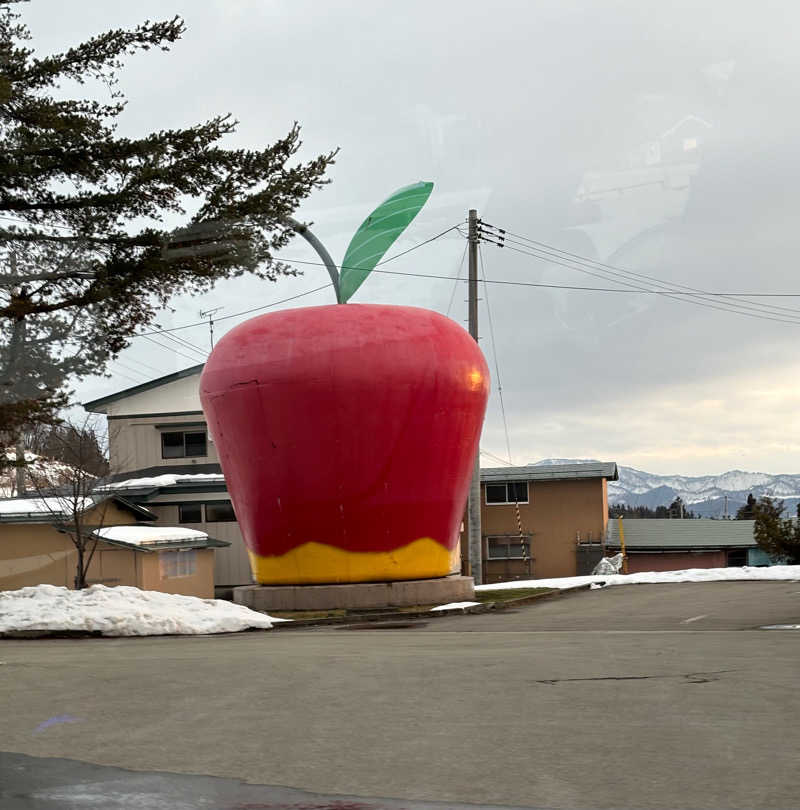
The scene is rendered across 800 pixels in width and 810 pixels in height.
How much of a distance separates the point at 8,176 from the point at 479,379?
10380 millimetres

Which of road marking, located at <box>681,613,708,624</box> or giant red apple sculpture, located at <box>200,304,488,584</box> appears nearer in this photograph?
road marking, located at <box>681,613,708,624</box>

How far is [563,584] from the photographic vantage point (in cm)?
3072

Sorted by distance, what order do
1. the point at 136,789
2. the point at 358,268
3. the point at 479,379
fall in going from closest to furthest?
1. the point at 136,789
2. the point at 479,379
3. the point at 358,268

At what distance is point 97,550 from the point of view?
30828 mm

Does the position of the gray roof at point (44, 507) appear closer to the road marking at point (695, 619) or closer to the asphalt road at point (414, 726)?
the road marking at point (695, 619)

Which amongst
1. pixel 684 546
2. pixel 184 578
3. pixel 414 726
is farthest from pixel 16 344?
pixel 684 546

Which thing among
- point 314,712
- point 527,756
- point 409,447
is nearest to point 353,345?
point 409,447

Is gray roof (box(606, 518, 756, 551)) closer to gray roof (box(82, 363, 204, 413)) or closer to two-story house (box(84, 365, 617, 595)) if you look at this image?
two-story house (box(84, 365, 617, 595))

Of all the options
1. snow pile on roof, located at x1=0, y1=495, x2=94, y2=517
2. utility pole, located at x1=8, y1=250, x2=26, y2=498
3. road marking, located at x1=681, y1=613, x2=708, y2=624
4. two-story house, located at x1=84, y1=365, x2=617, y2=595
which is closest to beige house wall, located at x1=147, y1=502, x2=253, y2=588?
two-story house, located at x1=84, y1=365, x2=617, y2=595

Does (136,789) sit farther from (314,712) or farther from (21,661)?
(21,661)

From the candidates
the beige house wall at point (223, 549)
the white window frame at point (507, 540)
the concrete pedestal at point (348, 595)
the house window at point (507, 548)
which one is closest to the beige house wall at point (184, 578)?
the beige house wall at point (223, 549)

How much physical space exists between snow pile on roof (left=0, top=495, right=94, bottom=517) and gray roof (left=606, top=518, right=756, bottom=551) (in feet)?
74.4

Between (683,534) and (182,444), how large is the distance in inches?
919

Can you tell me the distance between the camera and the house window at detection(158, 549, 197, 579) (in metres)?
31.6
